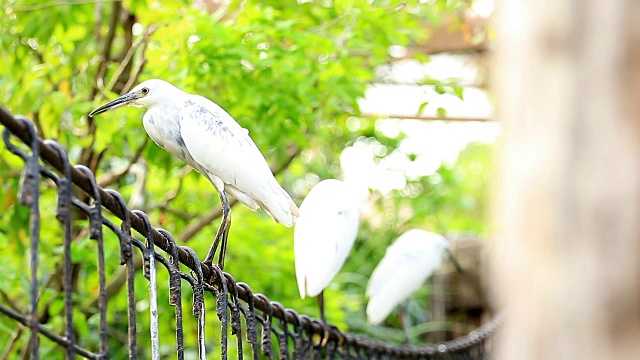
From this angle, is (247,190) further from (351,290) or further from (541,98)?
(351,290)

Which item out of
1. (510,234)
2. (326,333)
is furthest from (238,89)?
(510,234)

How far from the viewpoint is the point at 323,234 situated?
3.84m

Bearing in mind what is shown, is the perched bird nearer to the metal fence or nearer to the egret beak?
the metal fence

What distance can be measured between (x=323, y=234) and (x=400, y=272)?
135 cm

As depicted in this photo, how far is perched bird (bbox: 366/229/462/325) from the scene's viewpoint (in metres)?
5.00

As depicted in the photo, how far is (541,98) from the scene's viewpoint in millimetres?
833

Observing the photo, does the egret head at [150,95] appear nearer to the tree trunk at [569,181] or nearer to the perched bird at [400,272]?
the tree trunk at [569,181]

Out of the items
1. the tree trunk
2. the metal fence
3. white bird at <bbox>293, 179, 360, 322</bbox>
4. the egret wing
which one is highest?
the tree trunk

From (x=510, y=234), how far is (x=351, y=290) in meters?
6.04

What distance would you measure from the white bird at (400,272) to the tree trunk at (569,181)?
4.16 m

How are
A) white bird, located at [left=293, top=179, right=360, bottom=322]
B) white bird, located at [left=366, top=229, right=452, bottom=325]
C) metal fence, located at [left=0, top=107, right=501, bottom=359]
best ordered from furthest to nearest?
1. white bird, located at [left=366, top=229, right=452, bottom=325]
2. white bird, located at [left=293, top=179, right=360, bottom=322]
3. metal fence, located at [left=0, top=107, right=501, bottom=359]

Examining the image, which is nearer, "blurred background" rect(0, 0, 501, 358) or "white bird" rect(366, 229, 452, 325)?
"blurred background" rect(0, 0, 501, 358)

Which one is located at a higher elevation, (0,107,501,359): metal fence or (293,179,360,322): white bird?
(0,107,501,359): metal fence

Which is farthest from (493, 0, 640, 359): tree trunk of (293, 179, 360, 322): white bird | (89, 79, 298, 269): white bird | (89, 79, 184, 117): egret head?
(293, 179, 360, 322): white bird
